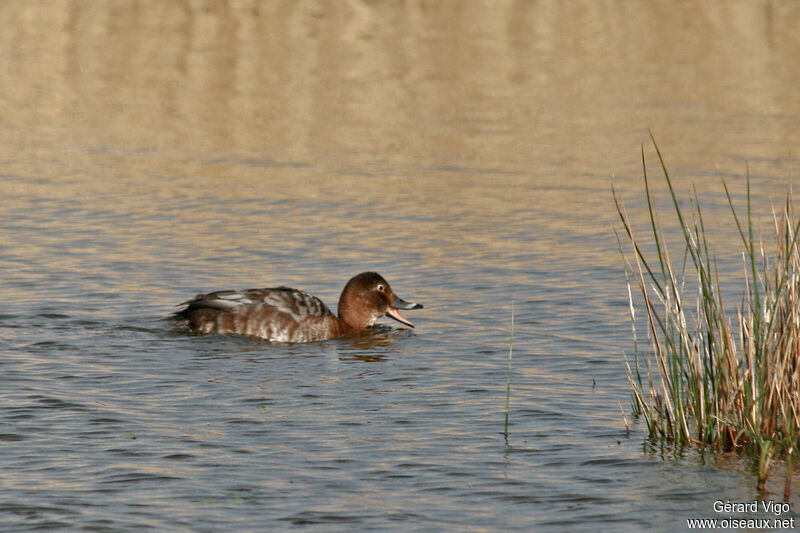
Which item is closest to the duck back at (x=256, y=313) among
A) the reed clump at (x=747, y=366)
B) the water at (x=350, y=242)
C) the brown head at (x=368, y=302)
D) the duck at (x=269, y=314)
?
the duck at (x=269, y=314)

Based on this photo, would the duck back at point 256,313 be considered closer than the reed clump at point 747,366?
No

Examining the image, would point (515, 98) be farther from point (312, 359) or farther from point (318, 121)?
point (312, 359)

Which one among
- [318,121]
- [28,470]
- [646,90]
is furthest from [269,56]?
[28,470]

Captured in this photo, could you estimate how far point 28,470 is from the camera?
8414 millimetres

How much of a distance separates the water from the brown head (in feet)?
0.97

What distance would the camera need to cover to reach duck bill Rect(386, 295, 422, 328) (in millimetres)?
13625

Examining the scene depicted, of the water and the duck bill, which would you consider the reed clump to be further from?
the duck bill

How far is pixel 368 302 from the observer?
45.1 feet

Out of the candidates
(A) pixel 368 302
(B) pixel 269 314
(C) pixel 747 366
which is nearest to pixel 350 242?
(A) pixel 368 302

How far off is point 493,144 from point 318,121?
12.5 feet

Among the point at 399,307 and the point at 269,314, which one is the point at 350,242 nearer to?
the point at 399,307

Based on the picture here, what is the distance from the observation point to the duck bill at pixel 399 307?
13.6m

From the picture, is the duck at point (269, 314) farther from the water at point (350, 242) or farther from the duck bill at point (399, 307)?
the water at point (350, 242)

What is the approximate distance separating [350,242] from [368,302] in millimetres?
3132
